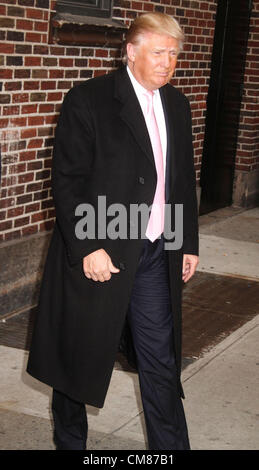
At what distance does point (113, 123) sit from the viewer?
3459 mm

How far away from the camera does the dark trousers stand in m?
3.58

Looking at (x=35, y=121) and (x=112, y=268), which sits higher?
(x=35, y=121)

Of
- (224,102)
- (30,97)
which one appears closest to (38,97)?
(30,97)

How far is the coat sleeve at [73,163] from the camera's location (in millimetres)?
3395

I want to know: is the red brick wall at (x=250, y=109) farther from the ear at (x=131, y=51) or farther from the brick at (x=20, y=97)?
the ear at (x=131, y=51)

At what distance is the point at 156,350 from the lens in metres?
3.60

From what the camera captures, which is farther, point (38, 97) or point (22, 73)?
point (38, 97)

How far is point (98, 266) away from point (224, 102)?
730 cm

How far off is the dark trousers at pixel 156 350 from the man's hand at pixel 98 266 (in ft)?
0.65

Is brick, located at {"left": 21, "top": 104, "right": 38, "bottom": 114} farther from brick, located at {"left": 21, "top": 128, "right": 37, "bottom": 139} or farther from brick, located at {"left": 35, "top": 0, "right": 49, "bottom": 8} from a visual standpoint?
brick, located at {"left": 35, "top": 0, "right": 49, "bottom": 8}

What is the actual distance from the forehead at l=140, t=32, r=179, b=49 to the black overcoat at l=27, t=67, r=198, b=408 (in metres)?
0.20

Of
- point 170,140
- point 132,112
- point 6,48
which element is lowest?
point 170,140

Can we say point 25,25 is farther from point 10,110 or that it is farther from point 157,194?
point 157,194

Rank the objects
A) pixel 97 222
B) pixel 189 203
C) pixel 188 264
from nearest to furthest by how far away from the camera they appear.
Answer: pixel 97 222 < pixel 189 203 < pixel 188 264
